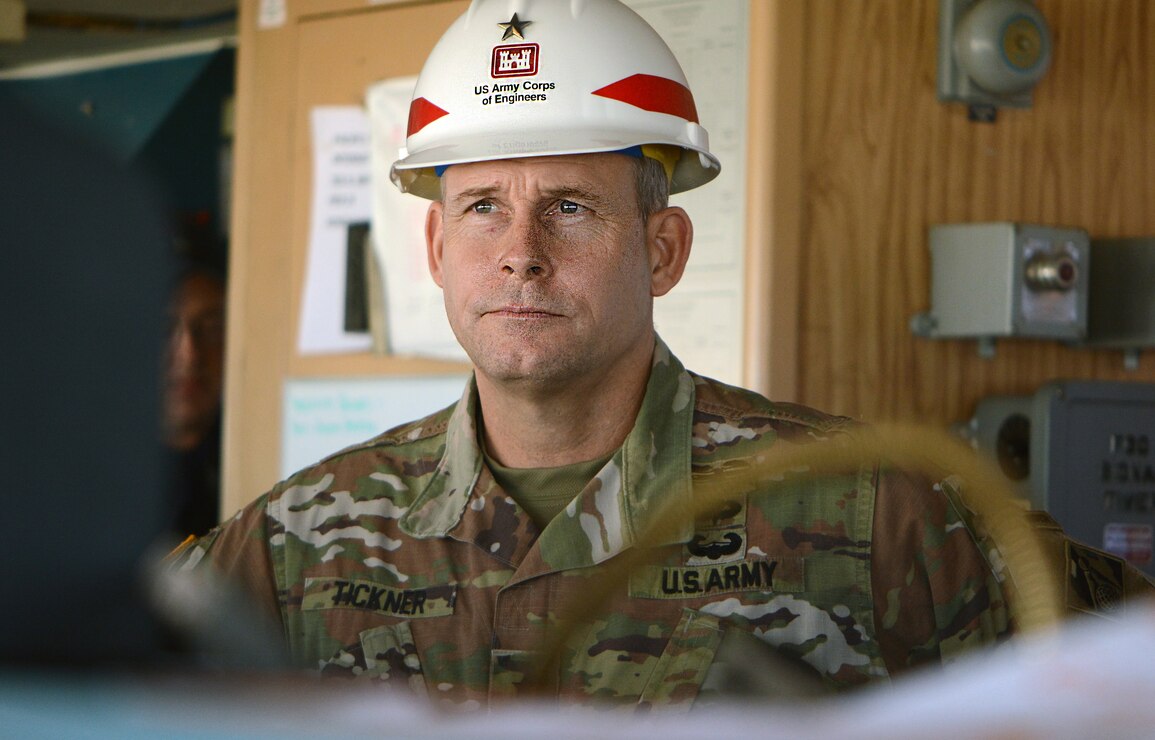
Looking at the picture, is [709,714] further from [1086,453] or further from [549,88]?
[1086,453]

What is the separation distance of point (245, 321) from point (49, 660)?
2.40m

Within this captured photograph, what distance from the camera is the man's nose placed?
1601 mm

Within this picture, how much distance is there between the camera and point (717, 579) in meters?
1.58

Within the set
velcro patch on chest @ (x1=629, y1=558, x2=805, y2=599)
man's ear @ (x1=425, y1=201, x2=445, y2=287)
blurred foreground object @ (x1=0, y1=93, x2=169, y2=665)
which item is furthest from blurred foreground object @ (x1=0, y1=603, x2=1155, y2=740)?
man's ear @ (x1=425, y1=201, x2=445, y2=287)

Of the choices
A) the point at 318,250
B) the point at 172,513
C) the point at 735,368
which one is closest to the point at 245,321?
the point at 318,250

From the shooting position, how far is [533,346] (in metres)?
1.59

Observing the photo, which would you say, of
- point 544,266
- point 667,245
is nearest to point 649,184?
point 667,245

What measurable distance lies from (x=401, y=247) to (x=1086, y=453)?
125cm

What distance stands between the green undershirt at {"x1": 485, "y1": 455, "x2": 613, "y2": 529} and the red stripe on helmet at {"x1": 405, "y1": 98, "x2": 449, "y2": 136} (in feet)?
1.39

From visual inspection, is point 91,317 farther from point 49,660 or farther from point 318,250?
point 318,250

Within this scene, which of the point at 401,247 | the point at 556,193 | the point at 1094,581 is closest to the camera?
the point at 1094,581

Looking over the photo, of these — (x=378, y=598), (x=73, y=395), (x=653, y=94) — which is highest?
(x=653, y=94)

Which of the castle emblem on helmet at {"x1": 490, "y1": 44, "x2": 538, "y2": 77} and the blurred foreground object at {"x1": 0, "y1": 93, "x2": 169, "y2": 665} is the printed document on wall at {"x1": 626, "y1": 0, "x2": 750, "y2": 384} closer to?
the castle emblem on helmet at {"x1": 490, "y1": 44, "x2": 538, "y2": 77}

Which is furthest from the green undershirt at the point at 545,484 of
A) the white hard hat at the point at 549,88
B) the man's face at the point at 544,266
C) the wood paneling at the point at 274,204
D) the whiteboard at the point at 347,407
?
the wood paneling at the point at 274,204
